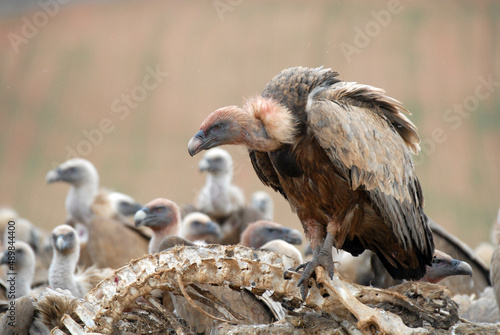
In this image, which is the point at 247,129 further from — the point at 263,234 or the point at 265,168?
the point at 263,234

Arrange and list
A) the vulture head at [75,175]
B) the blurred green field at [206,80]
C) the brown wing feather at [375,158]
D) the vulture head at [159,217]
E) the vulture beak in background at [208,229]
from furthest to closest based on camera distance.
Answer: the blurred green field at [206,80]
the vulture head at [75,175]
the vulture beak in background at [208,229]
the vulture head at [159,217]
the brown wing feather at [375,158]

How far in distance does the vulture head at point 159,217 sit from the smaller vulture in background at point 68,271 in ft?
2.10

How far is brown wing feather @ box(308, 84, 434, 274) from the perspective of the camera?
2.81 meters

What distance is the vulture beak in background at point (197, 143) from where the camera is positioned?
282 cm

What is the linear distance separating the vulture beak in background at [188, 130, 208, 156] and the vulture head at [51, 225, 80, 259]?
2.81 metres

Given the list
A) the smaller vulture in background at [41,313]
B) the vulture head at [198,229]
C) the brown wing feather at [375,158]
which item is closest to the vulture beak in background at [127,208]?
the vulture head at [198,229]

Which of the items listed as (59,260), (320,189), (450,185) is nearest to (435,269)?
(320,189)

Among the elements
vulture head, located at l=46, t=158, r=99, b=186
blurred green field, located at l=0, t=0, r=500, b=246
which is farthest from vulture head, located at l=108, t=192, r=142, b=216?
blurred green field, located at l=0, t=0, r=500, b=246

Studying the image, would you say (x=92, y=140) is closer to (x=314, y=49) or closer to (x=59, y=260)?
(x=314, y=49)

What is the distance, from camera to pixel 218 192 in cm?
799

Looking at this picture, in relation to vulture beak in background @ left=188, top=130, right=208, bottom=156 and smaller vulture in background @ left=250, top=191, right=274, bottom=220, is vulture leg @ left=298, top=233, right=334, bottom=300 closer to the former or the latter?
vulture beak in background @ left=188, top=130, right=208, bottom=156

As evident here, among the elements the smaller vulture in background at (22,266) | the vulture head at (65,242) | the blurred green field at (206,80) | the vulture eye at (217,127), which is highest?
the blurred green field at (206,80)

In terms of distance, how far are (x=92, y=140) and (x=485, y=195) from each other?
6.62m

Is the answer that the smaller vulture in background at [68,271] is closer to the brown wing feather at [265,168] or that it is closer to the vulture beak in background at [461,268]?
the brown wing feather at [265,168]
